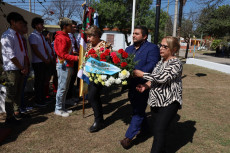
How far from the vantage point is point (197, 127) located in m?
3.82

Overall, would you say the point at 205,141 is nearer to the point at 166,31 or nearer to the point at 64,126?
the point at 64,126

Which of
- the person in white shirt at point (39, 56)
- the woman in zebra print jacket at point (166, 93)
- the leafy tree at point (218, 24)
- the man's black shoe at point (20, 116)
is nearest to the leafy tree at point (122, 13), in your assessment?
the leafy tree at point (218, 24)

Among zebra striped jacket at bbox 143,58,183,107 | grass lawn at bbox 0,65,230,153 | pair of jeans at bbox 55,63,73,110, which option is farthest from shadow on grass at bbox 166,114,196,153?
pair of jeans at bbox 55,63,73,110

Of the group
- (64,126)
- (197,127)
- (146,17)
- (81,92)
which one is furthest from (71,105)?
(146,17)

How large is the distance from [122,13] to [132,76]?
719 inches

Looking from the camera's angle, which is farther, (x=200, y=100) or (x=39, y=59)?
(x=200, y=100)

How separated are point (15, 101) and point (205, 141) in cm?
385

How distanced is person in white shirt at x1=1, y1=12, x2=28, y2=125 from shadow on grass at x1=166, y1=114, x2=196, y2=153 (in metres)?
3.05

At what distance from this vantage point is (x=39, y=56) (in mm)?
4395

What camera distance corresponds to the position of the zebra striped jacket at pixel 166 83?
2.21 m

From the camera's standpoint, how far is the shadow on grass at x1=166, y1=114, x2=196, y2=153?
3.09 m

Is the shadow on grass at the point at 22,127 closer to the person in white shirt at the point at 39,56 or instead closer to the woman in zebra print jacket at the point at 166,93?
the person in white shirt at the point at 39,56

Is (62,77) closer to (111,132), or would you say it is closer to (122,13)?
(111,132)

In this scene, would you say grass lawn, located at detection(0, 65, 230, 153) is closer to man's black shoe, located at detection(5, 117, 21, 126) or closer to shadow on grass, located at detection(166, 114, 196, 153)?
shadow on grass, located at detection(166, 114, 196, 153)
